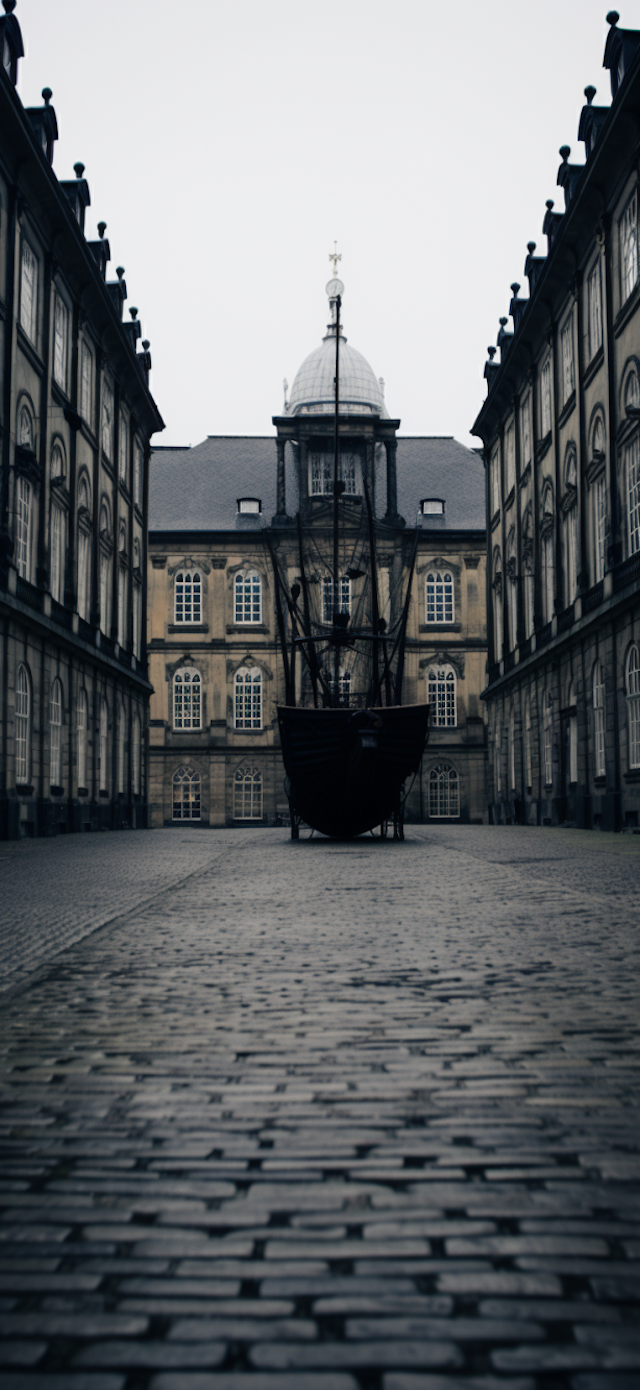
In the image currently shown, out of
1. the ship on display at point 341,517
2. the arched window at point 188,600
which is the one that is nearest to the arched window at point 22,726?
the ship on display at point 341,517

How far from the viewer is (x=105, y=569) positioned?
39250 millimetres

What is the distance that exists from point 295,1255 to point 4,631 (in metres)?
23.7

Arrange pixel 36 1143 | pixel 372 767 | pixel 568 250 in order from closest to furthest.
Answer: pixel 36 1143 → pixel 372 767 → pixel 568 250

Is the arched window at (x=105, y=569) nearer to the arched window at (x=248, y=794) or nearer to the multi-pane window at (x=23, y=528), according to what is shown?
the multi-pane window at (x=23, y=528)

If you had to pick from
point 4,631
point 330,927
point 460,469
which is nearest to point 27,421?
point 4,631

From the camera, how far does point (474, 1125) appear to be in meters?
3.35

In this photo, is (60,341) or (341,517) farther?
(341,517)

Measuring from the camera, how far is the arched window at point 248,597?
57219 mm

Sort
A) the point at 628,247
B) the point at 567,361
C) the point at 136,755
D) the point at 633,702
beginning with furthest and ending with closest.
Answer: the point at 136,755 < the point at 567,361 < the point at 628,247 < the point at 633,702

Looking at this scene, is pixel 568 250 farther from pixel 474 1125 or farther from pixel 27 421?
pixel 474 1125

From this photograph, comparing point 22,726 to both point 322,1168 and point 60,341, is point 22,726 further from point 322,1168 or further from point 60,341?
point 322,1168

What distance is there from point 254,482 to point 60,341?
2910 centimetres

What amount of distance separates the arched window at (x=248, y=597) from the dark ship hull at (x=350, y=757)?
35.0 metres

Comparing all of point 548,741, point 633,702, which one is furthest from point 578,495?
point 548,741
